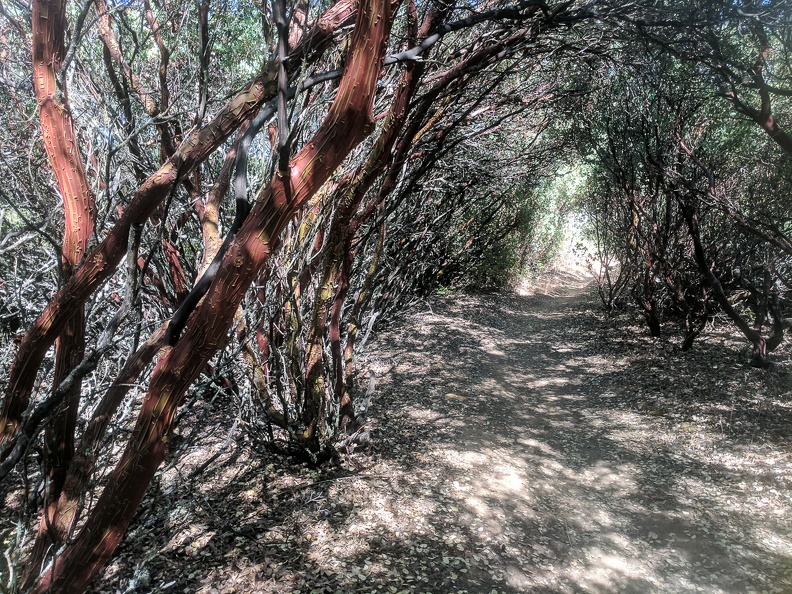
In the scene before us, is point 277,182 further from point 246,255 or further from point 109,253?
point 109,253

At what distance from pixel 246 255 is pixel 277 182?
263 millimetres

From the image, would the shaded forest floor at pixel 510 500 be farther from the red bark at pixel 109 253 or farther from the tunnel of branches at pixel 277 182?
the red bark at pixel 109 253

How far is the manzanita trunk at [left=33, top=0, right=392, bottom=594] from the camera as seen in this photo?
5.40 feet

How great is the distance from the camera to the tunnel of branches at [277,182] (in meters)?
1.82

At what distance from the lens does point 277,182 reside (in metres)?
1.65

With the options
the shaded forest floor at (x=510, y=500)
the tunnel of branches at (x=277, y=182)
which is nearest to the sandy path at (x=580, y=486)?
the shaded forest floor at (x=510, y=500)

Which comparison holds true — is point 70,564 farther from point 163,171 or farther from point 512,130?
point 512,130

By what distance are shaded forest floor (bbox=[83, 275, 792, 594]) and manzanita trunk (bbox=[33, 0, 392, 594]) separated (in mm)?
734

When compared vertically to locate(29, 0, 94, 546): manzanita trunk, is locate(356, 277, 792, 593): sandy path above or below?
below

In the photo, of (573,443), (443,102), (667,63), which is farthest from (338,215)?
(667,63)

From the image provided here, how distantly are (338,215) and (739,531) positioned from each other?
3605 millimetres

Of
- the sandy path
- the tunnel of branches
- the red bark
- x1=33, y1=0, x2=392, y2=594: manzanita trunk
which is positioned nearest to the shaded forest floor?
the sandy path

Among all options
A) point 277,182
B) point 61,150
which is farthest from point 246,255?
point 61,150

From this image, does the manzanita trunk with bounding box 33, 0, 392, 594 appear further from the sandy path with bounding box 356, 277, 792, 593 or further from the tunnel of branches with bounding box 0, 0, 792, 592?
the sandy path with bounding box 356, 277, 792, 593
